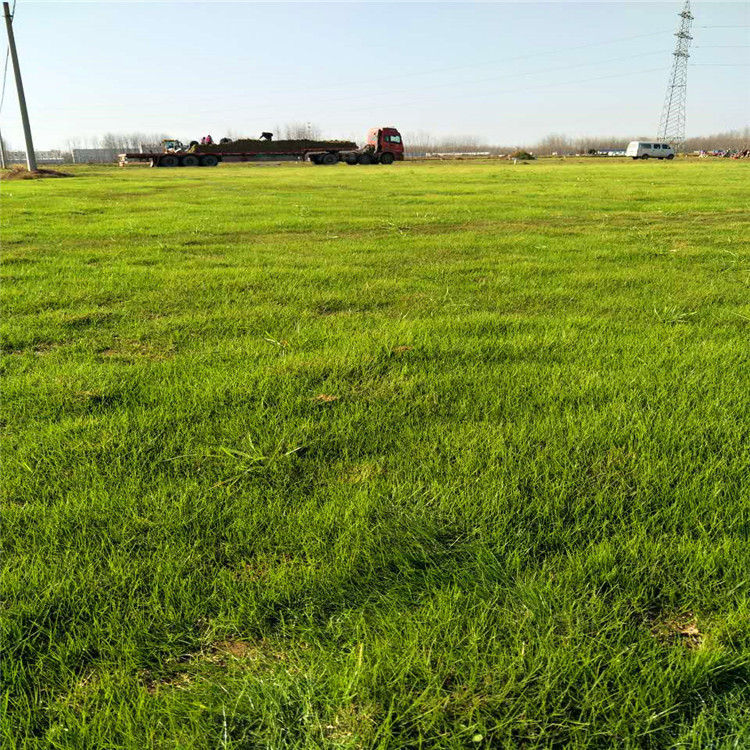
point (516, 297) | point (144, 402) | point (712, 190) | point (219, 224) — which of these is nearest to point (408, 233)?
point (219, 224)

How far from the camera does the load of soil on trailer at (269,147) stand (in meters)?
45.8

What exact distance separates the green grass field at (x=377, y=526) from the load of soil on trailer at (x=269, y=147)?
151 ft

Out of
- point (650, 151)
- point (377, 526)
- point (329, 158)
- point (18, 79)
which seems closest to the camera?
point (377, 526)

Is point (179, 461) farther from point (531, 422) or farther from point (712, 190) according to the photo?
point (712, 190)

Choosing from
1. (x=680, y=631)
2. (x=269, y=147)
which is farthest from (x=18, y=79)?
(x=680, y=631)

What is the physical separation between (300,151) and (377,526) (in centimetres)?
5116

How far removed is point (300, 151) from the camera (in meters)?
48.5

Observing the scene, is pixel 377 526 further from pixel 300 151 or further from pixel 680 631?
pixel 300 151

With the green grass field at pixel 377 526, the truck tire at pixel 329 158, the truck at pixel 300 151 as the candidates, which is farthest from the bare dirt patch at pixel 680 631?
the truck tire at pixel 329 158

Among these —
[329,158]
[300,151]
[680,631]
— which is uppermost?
[300,151]

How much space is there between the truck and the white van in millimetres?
27994

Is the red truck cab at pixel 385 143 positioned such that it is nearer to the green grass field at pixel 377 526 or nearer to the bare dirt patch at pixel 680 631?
the green grass field at pixel 377 526

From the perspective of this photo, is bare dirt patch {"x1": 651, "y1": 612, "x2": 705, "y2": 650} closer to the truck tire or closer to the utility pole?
the utility pole

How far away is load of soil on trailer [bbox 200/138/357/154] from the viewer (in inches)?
1805
